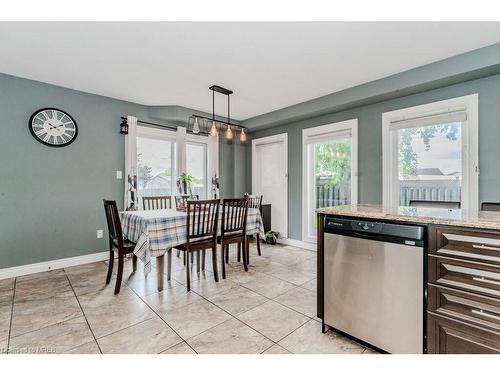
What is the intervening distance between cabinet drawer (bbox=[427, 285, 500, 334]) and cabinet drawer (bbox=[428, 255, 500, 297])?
35 millimetres

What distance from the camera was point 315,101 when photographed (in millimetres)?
3855

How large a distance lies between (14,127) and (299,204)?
4186 mm

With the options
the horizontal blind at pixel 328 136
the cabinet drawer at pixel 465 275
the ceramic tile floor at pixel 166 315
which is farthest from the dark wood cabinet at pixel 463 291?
the horizontal blind at pixel 328 136

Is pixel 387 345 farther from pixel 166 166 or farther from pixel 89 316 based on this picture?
pixel 166 166

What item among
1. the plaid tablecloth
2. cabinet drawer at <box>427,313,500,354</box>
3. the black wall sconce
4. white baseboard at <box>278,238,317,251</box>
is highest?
the black wall sconce

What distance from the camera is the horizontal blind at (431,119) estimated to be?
2.78 m

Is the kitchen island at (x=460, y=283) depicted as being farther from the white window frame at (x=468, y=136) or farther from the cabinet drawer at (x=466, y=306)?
the white window frame at (x=468, y=136)

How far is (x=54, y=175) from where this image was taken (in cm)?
332

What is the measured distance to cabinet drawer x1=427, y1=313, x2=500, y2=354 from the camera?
1.25 m

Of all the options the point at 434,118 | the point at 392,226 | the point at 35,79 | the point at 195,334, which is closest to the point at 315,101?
the point at 434,118

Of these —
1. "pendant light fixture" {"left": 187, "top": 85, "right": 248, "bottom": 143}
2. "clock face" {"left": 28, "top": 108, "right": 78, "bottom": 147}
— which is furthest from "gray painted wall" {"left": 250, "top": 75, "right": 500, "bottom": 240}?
"clock face" {"left": 28, "top": 108, "right": 78, "bottom": 147}

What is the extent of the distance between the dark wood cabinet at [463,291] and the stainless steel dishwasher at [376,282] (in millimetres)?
62

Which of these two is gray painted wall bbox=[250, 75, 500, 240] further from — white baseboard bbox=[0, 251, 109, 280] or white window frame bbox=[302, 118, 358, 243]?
white baseboard bbox=[0, 251, 109, 280]

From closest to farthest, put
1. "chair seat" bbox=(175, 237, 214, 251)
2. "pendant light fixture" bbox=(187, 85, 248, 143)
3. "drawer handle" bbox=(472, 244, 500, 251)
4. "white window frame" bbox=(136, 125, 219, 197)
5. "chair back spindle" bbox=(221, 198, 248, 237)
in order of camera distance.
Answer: "drawer handle" bbox=(472, 244, 500, 251)
"chair seat" bbox=(175, 237, 214, 251)
"chair back spindle" bbox=(221, 198, 248, 237)
"pendant light fixture" bbox=(187, 85, 248, 143)
"white window frame" bbox=(136, 125, 219, 197)
